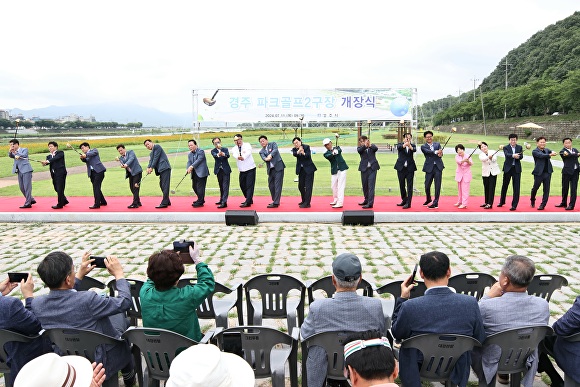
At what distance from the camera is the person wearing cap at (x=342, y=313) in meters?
2.64

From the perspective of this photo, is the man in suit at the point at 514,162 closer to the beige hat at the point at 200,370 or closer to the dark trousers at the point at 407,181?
the dark trousers at the point at 407,181

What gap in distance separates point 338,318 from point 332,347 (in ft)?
0.62

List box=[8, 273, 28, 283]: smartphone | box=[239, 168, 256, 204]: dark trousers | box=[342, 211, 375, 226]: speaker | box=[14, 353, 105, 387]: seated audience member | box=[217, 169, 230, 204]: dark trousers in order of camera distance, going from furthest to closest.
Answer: box=[217, 169, 230, 204]: dark trousers < box=[239, 168, 256, 204]: dark trousers < box=[342, 211, 375, 226]: speaker < box=[8, 273, 28, 283]: smartphone < box=[14, 353, 105, 387]: seated audience member

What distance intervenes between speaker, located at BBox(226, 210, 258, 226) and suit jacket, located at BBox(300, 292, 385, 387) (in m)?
6.07

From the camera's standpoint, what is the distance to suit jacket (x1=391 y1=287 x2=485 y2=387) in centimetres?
260

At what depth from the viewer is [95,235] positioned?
814cm

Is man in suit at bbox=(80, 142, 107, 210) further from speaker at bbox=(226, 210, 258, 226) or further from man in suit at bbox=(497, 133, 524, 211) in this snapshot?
man in suit at bbox=(497, 133, 524, 211)

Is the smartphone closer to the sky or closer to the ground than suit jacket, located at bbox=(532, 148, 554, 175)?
closer to the ground

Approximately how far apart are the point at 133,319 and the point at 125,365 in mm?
933

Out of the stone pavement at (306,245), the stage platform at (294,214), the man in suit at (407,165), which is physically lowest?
the stone pavement at (306,245)

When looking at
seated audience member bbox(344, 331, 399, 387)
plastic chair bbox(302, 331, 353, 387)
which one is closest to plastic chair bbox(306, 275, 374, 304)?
plastic chair bbox(302, 331, 353, 387)

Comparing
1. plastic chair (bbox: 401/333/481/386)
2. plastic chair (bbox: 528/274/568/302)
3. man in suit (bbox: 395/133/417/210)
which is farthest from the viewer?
man in suit (bbox: 395/133/417/210)

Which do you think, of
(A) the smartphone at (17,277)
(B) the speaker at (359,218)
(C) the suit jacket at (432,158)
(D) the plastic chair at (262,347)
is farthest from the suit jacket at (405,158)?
(A) the smartphone at (17,277)

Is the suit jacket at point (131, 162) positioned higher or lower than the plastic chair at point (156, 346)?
higher
